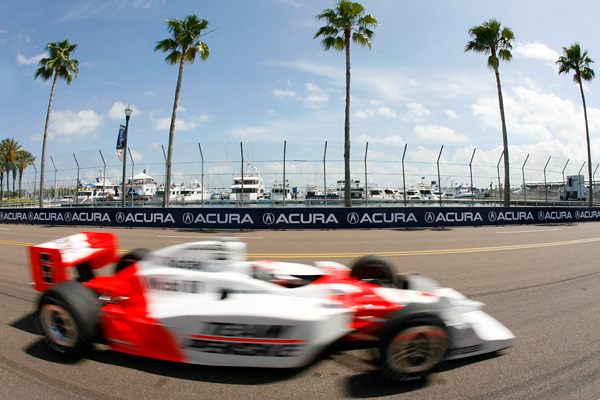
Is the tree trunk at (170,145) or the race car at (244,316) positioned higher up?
the tree trunk at (170,145)

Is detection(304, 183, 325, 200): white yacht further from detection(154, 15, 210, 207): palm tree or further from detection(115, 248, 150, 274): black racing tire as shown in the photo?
detection(115, 248, 150, 274): black racing tire

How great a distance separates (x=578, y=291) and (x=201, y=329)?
546cm

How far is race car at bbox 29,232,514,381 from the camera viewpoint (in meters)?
2.59

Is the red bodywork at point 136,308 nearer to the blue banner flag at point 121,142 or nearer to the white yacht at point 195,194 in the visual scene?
the blue banner flag at point 121,142

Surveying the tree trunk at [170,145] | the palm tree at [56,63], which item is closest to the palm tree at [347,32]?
the tree trunk at [170,145]

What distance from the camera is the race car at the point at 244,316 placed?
8.51 feet

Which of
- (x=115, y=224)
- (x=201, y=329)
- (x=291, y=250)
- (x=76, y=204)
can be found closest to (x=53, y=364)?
(x=201, y=329)

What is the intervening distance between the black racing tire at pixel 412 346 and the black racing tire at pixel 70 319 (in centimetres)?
240

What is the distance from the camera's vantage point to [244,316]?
103 inches

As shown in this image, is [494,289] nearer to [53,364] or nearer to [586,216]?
[53,364]

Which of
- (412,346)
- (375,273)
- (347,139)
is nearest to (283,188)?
(347,139)

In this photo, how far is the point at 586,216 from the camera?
72.4ft

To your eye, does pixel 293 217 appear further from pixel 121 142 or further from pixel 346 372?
pixel 346 372

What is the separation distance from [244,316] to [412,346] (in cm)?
129
